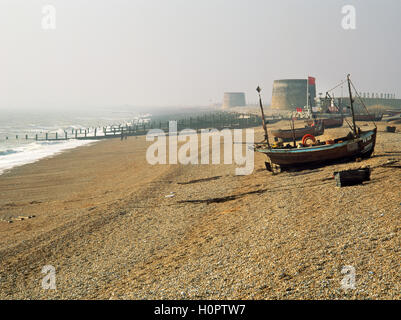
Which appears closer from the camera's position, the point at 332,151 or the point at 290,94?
the point at 332,151

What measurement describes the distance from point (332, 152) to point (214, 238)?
10.7 m

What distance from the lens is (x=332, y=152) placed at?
1909cm

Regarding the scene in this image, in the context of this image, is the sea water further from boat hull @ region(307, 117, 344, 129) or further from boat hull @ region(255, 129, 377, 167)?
boat hull @ region(307, 117, 344, 129)

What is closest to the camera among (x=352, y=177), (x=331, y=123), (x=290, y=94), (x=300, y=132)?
(x=352, y=177)

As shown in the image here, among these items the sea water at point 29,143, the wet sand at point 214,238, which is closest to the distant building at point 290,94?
the sea water at point 29,143

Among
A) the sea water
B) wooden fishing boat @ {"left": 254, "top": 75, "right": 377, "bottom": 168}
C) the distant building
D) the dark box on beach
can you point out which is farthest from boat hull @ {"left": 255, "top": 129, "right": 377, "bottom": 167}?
the distant building

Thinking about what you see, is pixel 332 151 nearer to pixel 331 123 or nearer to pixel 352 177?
pixel 352 177

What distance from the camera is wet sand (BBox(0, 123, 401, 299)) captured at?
26.1ft

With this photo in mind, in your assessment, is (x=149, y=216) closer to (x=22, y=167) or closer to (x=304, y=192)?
(x=304, y=192)

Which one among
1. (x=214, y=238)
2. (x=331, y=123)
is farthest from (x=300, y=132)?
(x=214, y=238)

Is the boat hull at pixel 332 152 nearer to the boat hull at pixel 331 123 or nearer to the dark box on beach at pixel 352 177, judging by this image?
the dark box on beach at pixel 352 177

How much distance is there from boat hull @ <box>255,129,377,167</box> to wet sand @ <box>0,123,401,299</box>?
825mm
